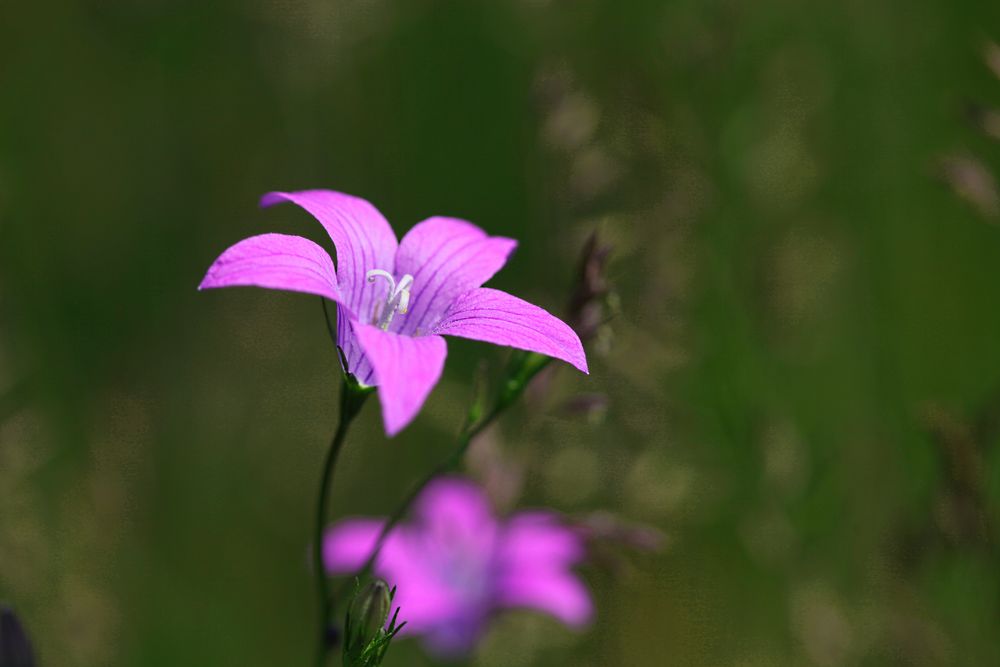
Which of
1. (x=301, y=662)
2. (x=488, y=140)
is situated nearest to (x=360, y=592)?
(x=301, y=662)

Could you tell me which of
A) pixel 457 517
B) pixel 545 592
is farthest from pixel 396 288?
pixel 457 517

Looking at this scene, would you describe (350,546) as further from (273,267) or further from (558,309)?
(273,267)

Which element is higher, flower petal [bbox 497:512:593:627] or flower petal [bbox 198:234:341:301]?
flower petal [bbox 198:234:341:301]

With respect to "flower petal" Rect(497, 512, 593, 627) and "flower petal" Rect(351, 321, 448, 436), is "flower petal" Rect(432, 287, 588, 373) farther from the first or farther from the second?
"flower petal" Rect(497, 512, 593, 627)

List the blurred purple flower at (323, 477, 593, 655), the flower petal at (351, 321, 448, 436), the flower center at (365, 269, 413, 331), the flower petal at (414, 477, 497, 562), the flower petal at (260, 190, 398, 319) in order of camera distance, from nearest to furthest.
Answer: the flower petal at (351, 321, 448, 436) → the flower petal at (260, 190, 398, 319) → the flower center at (365, 269, 413, 331) → the blurred purple flower at (323, 477, 593, 655) → the flower petal at (414, 477, 497, 562)

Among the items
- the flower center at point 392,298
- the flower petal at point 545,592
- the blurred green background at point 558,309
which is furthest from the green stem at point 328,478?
the flower petal at point 545,592

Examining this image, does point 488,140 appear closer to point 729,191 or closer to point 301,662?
point 729,191

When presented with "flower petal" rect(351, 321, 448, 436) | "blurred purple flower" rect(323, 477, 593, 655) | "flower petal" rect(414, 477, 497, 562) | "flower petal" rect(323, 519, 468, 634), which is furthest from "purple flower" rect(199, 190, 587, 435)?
→ "flower petal" rect(414, 477, 497, 562)
